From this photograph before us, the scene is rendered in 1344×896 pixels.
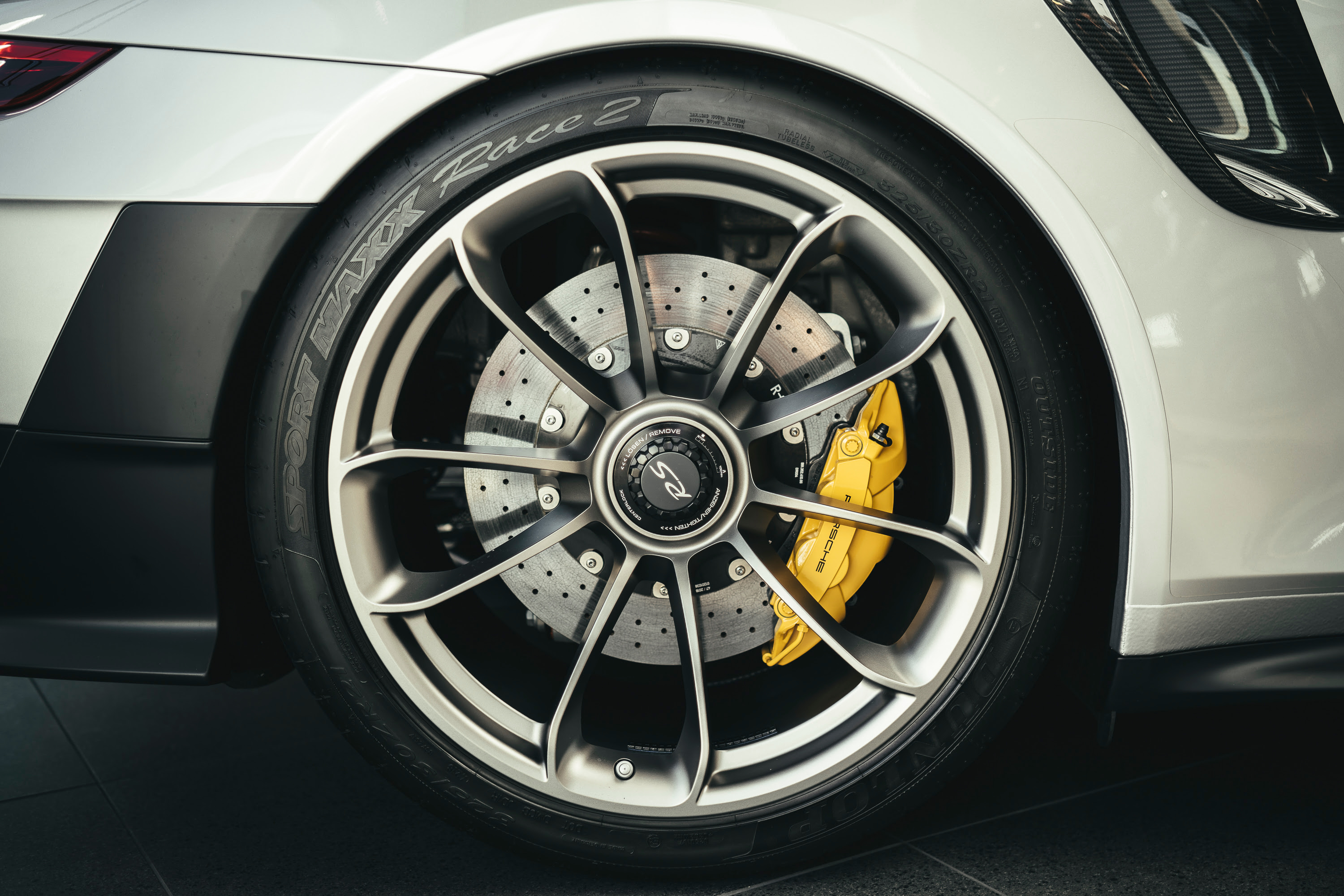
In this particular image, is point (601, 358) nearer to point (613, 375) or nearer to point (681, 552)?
point (613, 375)

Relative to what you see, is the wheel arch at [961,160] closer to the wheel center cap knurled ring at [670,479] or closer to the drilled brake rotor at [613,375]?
the drilled brake rotor at [613,375]

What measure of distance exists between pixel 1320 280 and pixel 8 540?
5.01ft

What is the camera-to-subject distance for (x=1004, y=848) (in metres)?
1.19

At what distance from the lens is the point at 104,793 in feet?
4.42

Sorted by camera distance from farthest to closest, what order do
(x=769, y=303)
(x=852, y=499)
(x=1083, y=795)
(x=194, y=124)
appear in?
(x=1083, y=795) < (x=852, y=499) < (x=769, y=303) < (x=194, y=124)

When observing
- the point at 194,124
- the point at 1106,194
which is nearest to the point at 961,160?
the point at 1106,194

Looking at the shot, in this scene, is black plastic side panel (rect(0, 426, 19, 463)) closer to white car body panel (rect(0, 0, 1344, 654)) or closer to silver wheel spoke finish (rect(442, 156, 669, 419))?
white car body panel (rect(0, 0, 1344, 654))

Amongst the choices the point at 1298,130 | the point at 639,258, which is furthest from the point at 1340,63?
the point at 639,258

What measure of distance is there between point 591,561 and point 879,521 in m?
0.41

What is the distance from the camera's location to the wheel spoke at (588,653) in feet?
3.56

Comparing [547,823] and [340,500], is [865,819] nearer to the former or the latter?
[547,823]

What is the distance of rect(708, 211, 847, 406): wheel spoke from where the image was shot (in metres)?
1.05

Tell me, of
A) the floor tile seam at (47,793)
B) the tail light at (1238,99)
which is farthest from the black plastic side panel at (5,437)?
the tail light at (1238,99)

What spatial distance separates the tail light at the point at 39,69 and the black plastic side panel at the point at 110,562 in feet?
1.23
